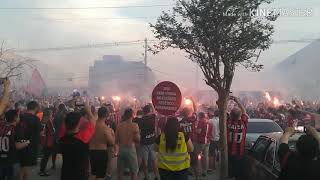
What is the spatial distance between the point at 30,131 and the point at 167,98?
2.72m

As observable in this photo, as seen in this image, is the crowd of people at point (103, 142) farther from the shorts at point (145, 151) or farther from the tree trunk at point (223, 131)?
the tree trunk at point (223, 131)

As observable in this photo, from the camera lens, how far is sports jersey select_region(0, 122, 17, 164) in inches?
304

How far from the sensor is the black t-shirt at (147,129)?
11195 mm

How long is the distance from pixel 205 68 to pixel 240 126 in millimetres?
1507

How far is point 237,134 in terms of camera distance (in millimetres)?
10711

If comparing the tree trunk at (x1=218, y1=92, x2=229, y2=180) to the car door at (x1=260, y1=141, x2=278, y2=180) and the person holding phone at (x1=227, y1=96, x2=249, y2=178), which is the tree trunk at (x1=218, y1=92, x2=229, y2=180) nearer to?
the person holding phone at (x1=227, y1=96, x2=249, y2=178)

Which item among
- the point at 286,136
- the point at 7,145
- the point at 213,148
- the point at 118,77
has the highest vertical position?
the point at 118,77

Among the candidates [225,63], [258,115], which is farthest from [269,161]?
[258,115]

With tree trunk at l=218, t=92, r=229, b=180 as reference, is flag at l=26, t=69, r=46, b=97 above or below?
above

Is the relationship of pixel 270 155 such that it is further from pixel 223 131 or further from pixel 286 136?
pixel 223 131

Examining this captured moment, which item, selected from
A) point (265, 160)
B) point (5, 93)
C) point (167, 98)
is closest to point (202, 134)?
point (167, 98)

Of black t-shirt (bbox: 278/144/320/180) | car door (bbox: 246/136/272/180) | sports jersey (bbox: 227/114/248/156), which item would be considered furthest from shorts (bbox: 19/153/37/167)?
black t-shirt (bbox: 278/144/320/180)

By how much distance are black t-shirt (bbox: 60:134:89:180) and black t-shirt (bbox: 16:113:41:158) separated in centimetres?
249

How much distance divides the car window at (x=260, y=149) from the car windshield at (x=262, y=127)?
5104 millimetres
